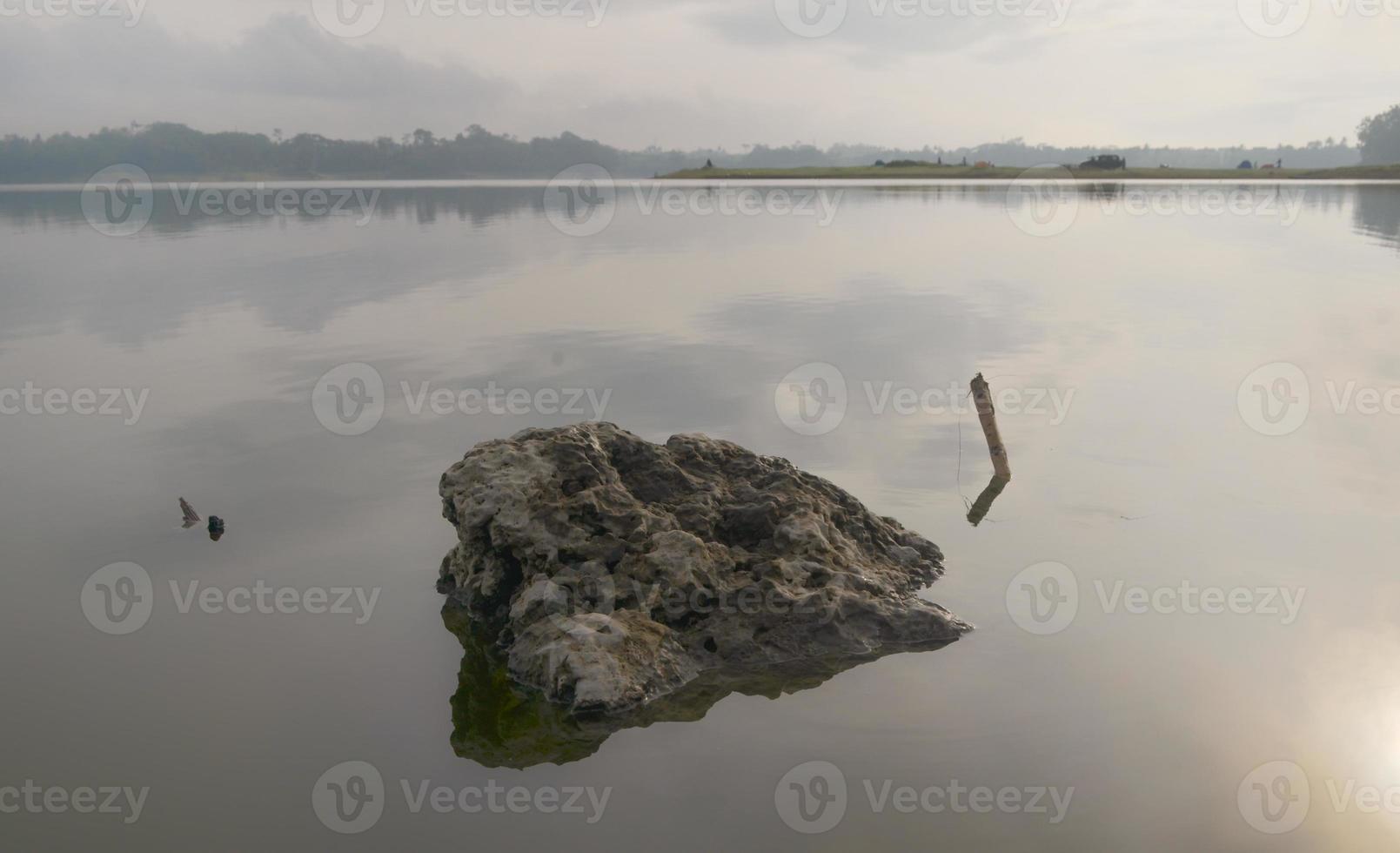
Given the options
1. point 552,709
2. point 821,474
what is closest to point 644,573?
point 552,709

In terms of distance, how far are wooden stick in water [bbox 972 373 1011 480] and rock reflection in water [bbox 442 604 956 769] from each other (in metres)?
5.38

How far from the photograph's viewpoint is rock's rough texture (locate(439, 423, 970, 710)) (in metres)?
9.51

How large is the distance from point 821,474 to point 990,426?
241cm

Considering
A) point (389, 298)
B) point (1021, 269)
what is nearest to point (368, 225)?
point (389, 298)

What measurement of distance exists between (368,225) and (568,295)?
36186 mm

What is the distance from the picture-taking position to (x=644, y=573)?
33.3 feet

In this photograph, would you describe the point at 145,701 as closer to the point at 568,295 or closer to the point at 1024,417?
the point at 1024,417

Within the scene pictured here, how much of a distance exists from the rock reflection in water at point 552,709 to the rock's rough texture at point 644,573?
4.3 inches

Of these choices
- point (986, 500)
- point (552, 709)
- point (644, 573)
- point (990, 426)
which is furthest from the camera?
point (990, 426)

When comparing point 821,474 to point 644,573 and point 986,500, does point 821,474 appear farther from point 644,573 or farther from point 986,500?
point 644,573

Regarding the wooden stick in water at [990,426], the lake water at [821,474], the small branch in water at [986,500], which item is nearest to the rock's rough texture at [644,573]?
the lake water at [821,474]

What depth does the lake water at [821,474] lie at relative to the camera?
7.96 m

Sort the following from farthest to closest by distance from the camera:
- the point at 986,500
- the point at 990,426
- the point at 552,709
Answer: the point at 990,426 → the point at 986,500 → the point at 552,709

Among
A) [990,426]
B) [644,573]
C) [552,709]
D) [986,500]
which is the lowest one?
[552,709]
